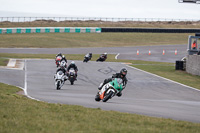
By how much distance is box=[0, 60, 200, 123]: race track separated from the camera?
14.1 metres

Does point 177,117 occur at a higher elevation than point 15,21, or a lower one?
lower

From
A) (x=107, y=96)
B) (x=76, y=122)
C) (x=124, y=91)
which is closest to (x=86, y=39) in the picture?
(x=124, y=91)

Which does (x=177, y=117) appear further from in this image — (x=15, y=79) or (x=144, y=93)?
(x=15, y=79)

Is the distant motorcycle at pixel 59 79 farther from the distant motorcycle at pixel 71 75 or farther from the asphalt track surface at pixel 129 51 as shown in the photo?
the asphalt track surface at pixel 129 51

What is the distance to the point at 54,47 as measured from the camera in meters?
62.7

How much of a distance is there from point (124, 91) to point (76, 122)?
11.6m

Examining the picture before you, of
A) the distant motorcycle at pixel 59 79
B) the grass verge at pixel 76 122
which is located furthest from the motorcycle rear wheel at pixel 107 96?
the distant motorcycle at pixel 59 79

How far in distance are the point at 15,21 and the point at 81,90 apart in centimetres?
7787

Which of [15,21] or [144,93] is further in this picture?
[15,21]

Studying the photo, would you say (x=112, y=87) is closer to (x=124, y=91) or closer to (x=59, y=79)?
(x=124, y=91)

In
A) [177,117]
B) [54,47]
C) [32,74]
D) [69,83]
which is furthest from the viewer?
[54,47]

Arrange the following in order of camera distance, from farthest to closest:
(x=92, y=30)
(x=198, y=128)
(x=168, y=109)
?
(x=92, y=30)
(x=168, y=109)
(x=198, y=128)

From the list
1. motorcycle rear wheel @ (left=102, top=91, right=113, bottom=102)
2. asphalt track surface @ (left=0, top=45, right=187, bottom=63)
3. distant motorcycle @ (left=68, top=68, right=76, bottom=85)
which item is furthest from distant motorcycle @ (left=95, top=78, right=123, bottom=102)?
asphalt track surface @ (left=0, top=45, right=187, bottom=63)

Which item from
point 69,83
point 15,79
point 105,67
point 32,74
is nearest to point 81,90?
point 69,83
